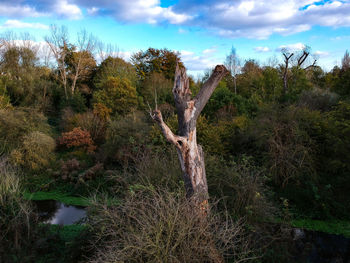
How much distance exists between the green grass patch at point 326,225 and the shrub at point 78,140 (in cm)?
824

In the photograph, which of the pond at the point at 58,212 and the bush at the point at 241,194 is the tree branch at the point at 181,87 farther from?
the pond at the point at 58,212

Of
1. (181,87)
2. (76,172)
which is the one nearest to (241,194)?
(181,87)

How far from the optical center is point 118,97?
1412cm

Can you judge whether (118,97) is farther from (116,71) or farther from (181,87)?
(181,87)

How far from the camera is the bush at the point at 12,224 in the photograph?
4.63 metres

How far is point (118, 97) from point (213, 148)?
711 centimetres

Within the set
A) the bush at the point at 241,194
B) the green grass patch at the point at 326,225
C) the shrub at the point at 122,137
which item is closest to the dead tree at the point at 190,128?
the bush at the point at 241,194

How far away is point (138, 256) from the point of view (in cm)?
312

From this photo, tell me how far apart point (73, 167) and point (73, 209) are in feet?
7.43

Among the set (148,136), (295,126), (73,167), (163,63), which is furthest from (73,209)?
(163,63)

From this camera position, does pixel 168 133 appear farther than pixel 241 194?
No

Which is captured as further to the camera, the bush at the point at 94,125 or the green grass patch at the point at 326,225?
the bush at the point at 94,125

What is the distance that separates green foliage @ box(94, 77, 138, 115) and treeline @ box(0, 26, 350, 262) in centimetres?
6

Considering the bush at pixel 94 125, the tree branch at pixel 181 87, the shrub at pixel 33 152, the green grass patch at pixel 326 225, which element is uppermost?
the tree branch at pixel 181 87
